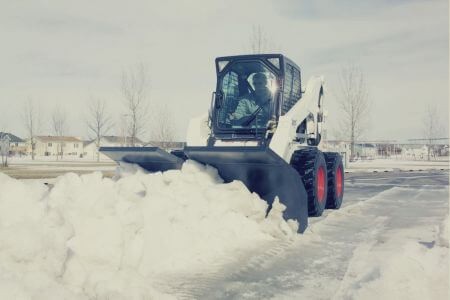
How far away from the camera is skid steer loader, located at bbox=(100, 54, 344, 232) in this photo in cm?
638

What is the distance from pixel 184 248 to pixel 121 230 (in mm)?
839

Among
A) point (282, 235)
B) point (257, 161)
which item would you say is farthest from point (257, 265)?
point (257, 161)

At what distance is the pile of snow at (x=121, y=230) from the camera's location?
11.4ft

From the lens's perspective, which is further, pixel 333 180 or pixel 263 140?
pixel 333 180

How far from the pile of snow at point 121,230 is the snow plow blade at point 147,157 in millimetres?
344

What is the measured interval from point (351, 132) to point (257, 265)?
29116 mm

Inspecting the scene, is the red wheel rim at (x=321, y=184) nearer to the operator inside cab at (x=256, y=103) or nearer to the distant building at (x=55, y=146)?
the operator inside cab at (x=256, y=103)

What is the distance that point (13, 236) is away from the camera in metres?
3.47

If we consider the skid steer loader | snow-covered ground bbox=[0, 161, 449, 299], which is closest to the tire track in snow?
snow-covered ground bbox=[0, 161, 449, 299]

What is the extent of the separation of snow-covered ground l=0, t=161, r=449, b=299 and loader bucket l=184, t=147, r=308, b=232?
0.21m

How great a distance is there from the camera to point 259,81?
7.63 meters

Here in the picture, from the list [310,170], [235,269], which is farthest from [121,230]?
[310,170]

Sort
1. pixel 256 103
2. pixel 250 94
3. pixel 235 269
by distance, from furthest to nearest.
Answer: pixel 250 94, pixel 256 103, pixel 235 269

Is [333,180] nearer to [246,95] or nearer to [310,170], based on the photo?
[310,170]
